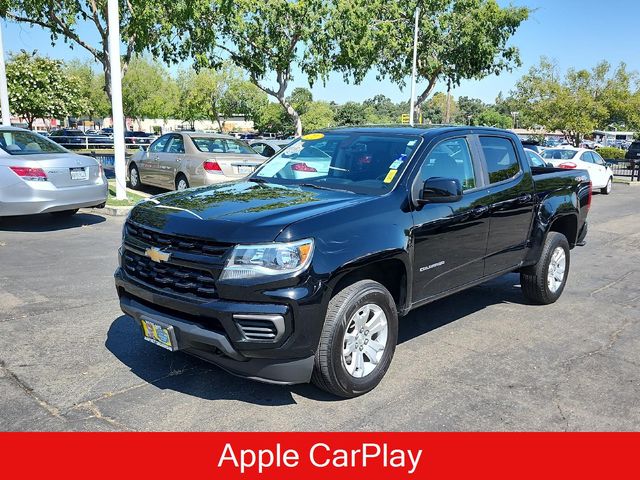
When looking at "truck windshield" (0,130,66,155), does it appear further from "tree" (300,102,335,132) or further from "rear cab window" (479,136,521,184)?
"tree" (300,102,335,132)

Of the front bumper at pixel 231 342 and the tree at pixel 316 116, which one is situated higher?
the tree at pixel 316 116

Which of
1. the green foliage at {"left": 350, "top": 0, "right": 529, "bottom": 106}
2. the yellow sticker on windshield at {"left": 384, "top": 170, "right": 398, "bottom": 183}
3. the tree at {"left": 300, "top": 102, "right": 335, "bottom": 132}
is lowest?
the yellow sticker on windshield at {"left": 384, "top": 170, "right": 398, "bottom": 183}

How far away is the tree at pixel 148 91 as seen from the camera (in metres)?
58.2

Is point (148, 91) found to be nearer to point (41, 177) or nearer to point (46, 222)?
point (46, 222)

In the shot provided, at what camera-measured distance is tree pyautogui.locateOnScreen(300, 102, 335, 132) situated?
5700cm

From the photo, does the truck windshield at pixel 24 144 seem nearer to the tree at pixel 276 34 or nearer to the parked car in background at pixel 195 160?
the parked car in background at pixel 195 160

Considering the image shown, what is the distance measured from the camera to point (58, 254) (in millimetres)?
8117

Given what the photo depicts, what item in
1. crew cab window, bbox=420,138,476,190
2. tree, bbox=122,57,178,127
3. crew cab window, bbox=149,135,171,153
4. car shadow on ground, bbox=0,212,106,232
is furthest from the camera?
tree, bbox=122,57,178,127

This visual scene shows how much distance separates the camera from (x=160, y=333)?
3.79 metres

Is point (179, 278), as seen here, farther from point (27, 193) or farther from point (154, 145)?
point (154, 145)

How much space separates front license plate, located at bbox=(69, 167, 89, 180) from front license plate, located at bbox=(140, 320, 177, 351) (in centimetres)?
639

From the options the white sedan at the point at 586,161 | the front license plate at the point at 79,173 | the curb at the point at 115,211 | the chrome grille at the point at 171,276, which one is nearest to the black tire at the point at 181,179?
the curb at the point at 115,211

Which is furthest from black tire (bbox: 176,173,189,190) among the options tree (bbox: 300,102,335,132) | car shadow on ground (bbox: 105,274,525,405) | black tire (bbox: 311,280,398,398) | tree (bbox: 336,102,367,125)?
tree (bbox: 336,102,367,125)

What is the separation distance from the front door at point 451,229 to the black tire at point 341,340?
1.79 feet
